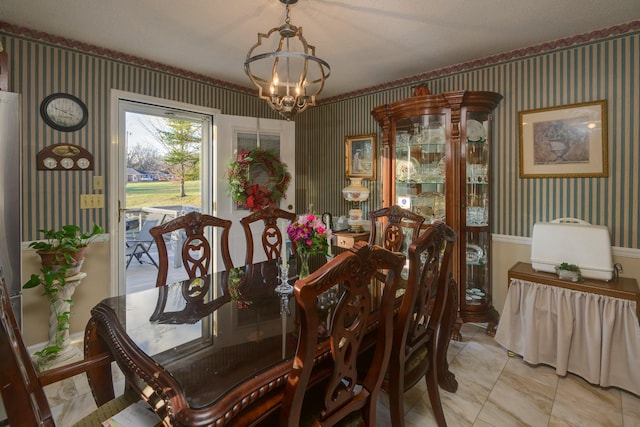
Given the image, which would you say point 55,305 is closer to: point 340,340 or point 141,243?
point 141,243

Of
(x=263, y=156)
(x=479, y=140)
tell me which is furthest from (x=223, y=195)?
(x=479, y=140)

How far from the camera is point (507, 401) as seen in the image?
1967 mm

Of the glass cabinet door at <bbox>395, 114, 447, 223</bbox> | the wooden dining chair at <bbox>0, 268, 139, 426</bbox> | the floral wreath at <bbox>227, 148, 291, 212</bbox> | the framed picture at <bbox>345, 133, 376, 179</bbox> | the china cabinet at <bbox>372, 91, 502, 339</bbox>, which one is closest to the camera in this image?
the wooden dining chair at <bbox>0, 268, 139, 426</bbox>

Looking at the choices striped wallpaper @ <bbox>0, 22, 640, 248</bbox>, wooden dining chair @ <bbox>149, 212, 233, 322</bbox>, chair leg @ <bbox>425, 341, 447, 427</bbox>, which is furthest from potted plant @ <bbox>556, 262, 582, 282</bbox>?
wooden dining chair @ <bbox>149, 212, 233, 322</bbox>

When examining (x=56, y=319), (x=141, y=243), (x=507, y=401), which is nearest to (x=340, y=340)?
(x=507, y=401)

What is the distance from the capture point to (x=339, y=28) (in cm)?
244

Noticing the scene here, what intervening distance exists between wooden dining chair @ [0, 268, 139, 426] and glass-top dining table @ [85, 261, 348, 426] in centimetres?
17

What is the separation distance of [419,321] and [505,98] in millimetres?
2397

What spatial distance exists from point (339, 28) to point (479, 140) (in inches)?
61.9

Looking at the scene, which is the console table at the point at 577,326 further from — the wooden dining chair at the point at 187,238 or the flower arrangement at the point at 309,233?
the wooden dining chair at the point at 187,238

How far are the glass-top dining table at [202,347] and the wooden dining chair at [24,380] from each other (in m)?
0.17

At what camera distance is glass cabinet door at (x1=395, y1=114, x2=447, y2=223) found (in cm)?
301

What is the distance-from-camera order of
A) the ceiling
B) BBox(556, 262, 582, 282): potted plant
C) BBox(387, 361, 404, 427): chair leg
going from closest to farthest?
BBox(387, 361, 404, 427): chair leg < the ceiling < BBox(556, 262, 582, 282): potted plant

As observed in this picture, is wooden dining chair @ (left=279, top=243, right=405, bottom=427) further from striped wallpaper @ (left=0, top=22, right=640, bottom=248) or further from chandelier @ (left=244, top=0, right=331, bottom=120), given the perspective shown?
striped wallpaper @ (left=0, top=22, right=640, bottom=248)
